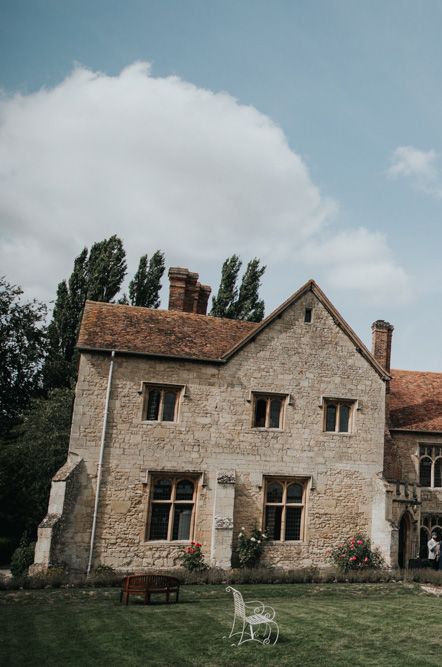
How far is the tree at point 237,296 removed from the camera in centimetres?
4184

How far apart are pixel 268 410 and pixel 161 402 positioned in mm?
4005

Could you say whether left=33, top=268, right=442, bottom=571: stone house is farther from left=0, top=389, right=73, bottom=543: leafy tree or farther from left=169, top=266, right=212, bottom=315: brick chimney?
left=0, top=389, right=73, bottom=543: leafy tree

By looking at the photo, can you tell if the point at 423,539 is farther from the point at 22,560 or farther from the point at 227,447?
the point at 22,560

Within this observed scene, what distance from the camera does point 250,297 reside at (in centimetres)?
4247

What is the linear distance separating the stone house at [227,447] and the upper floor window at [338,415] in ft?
0.18

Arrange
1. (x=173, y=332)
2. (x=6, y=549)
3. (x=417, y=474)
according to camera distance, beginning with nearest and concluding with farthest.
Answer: (x=173, y=332)
(x=417, y=474)
(x=6, y=549)

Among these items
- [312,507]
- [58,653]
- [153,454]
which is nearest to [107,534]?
[153,454]

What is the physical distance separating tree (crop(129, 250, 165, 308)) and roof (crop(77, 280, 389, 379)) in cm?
1694

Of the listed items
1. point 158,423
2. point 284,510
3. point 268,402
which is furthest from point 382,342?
point 158,423

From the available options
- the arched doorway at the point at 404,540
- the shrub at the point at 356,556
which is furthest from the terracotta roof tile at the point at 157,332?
the arched doorway at the point at 404,540

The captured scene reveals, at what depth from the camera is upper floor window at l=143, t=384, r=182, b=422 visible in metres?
19.9

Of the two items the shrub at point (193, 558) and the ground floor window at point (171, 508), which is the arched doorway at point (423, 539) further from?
the ground floor window at point (171, 508)

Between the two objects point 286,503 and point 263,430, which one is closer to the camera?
point 286,503

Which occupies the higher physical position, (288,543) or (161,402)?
(161,402)
